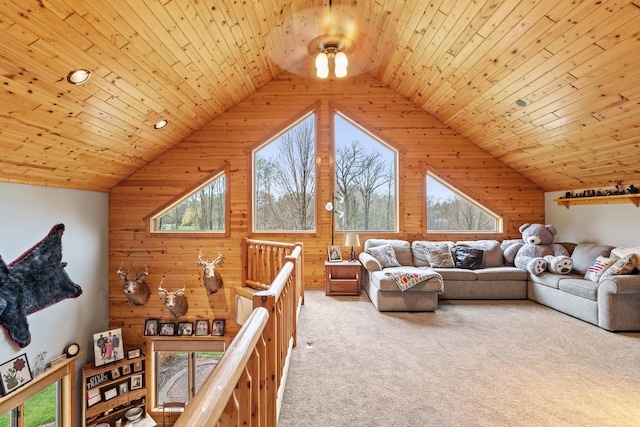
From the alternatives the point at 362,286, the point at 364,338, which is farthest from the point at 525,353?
the point at 362,286

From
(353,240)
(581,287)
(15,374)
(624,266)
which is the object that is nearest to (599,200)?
(624,266)

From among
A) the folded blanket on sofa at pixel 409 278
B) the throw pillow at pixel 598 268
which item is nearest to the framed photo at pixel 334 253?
the folded blanket on sofa at pixel 409 278

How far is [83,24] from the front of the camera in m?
2.51

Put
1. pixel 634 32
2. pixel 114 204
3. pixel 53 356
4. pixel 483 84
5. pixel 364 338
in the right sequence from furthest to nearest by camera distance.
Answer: pixel 114 204 → pixel 53 356 → pixel 483 84 → pixel 364 338 → pixel 634 32

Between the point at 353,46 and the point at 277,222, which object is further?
the point at 277,222

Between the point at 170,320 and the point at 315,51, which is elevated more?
the point at 315,51

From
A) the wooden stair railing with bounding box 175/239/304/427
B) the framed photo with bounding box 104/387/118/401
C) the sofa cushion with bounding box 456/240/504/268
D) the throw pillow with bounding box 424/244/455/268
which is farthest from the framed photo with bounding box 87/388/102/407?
the sofa cushion with bounding box 456/240/504/268

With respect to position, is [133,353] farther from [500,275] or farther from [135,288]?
[500,275]

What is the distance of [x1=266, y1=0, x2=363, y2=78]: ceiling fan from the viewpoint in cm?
381

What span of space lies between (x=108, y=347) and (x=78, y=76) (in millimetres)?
4357

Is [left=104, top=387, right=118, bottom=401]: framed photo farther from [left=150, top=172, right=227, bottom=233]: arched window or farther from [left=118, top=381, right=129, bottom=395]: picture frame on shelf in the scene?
[left=150, top=172, right=227, bottom=233]: arched window

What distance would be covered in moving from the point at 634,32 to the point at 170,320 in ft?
22.3

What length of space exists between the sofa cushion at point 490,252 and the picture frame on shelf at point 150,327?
17.5 feet

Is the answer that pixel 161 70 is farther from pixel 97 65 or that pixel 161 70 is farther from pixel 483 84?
pixel 483 84
